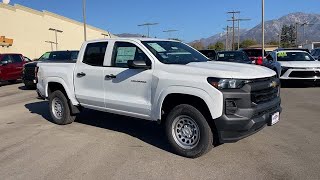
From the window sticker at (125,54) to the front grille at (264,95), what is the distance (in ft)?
7.85

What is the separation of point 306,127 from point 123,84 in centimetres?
387

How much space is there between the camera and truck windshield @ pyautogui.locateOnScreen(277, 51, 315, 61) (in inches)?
660

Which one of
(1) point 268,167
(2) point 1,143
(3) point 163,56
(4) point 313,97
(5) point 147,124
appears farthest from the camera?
(4) point 313,97

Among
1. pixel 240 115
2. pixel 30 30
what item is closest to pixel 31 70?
pixel 240 115

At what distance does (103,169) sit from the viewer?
5801mm

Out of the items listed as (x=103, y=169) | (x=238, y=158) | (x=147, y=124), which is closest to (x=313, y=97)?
(x=147, y=124)

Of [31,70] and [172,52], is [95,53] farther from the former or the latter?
[31,70]

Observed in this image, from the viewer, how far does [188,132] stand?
6367 mm

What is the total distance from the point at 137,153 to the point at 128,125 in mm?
2316

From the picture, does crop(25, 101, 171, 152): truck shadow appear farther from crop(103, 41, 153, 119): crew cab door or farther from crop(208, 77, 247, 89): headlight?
crop(208, 77, 247, 89): headlight

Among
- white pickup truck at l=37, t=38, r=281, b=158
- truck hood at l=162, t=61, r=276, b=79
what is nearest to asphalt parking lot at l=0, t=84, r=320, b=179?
white pickup truck at l=37, t=38, r=281, b=158

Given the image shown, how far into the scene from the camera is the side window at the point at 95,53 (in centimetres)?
792

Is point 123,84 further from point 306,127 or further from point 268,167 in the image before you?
point 306,127

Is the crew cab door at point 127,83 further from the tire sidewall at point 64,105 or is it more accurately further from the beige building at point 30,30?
the beige building at point 30,30
